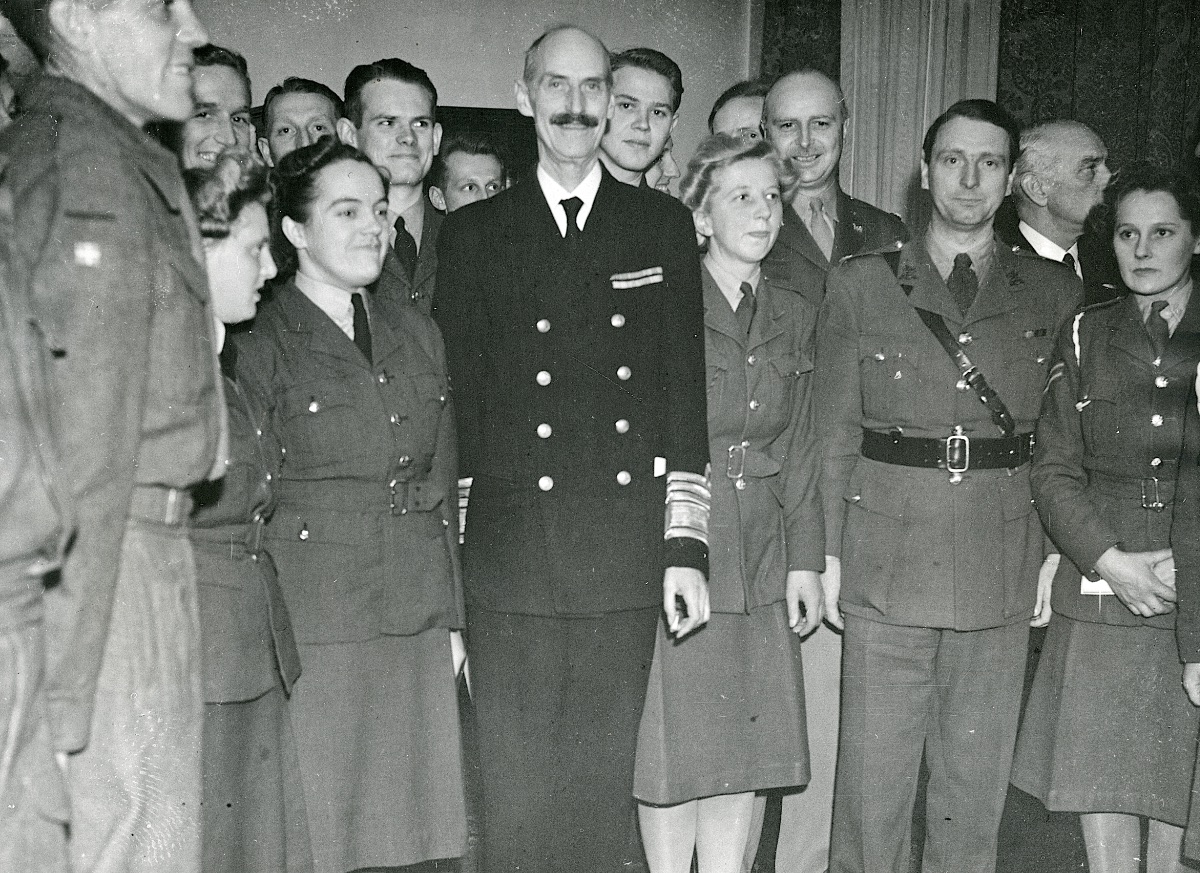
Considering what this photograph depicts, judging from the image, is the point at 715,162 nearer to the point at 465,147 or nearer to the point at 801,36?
the point at 465,147

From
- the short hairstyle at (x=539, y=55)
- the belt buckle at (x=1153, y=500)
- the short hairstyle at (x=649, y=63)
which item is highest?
the short hairstyle at (x=649, y=63)

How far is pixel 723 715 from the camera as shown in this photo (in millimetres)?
2975

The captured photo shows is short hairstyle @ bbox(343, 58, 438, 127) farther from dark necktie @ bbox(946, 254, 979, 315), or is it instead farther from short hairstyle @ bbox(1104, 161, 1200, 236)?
short hairstyle @ bbox(1104, 161, 1200, 236)

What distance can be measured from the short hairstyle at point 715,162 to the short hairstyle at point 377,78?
0.90 meters

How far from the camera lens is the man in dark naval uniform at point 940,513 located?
9.83 feet

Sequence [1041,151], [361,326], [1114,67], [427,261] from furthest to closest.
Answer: [1114,67], [1041,151], [427,261], [361,326]

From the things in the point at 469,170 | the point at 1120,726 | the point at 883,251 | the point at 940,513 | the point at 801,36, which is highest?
the point at 801,36

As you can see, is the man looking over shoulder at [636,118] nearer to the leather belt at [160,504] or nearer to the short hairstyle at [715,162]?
the short hairstyle at [715,162]

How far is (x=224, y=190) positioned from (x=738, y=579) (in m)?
1.45

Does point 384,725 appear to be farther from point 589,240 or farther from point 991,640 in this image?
point 991,640

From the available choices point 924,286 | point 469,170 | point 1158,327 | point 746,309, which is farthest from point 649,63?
point 1158,327

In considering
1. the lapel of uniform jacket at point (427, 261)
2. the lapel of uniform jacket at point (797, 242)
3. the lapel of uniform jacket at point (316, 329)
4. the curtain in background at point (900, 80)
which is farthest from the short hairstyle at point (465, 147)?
the curtain in background at point (900, 80)

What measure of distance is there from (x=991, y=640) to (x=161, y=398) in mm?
2041

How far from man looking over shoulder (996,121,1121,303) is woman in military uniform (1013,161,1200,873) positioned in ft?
2.46
